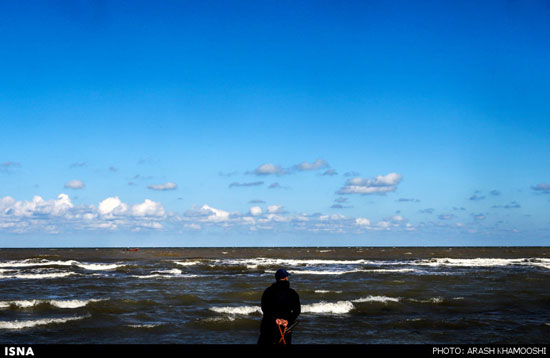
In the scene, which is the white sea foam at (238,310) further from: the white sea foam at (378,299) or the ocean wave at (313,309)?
the white sea foam at (378,299)

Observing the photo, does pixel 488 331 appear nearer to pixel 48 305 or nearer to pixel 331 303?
pixel 331 303

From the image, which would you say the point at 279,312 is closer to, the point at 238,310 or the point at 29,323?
the point at 238,310

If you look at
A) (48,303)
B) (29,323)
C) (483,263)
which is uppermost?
(29,323)

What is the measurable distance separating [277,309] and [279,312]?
0.05 m

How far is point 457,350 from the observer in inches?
210

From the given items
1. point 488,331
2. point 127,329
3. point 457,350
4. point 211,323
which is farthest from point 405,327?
point 457,350

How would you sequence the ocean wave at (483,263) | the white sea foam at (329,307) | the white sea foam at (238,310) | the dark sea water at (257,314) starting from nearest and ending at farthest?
the dark sea water at (257,314) < the white sea foam at (238,310) < the white sea foam at (329,307) < the ocean wave at (483,263)

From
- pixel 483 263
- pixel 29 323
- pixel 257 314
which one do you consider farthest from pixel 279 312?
pixel 483 263

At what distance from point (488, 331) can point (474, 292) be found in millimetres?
10733

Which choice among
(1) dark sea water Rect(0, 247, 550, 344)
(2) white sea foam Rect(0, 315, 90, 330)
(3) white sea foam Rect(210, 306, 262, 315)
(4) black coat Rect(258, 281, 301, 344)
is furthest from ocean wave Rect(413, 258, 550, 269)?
(4) black coat Rect(258, 281, 301, 344)

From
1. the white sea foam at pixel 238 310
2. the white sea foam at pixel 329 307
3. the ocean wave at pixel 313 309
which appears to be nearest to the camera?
the white sea foam at pixel 238 310

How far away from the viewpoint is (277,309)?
7.03 m

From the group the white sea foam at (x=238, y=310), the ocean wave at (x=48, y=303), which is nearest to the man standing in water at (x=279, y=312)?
the white sea foam at (x=238, y=310)

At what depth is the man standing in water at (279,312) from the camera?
7.02 meters
